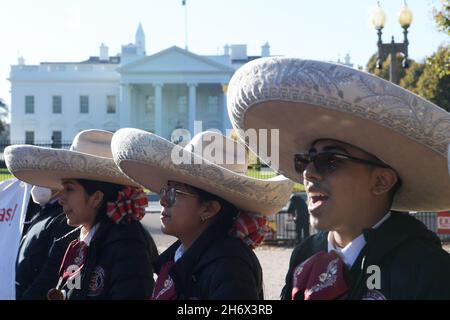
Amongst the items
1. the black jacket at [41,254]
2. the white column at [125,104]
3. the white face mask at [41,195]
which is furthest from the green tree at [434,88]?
the white column at [125,104]

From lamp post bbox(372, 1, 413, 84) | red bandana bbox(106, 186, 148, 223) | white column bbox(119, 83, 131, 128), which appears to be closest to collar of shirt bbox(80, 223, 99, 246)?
red bandana bbox(106, 186, 148, 223)

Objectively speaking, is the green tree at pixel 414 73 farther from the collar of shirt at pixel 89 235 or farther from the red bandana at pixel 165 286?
the red bandana at pixel 165 286

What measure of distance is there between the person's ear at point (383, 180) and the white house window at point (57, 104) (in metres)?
81.3

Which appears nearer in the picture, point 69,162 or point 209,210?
point 209,210

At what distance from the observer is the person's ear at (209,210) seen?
3.33m

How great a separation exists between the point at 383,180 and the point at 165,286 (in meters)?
1.24

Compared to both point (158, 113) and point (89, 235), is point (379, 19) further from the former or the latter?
point (158, 113)

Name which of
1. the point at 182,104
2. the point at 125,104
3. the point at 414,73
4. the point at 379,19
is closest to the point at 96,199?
the point at 379,19

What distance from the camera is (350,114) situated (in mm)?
2285

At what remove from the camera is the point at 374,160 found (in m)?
2.59

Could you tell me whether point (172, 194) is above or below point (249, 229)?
above

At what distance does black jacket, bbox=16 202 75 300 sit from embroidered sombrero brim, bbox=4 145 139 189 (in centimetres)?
41

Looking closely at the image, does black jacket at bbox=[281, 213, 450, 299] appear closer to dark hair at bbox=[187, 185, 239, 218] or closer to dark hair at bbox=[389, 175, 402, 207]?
dark hair at bbox=[389, 175, 402, 207]

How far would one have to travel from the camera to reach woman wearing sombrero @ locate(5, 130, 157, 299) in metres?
3.68
